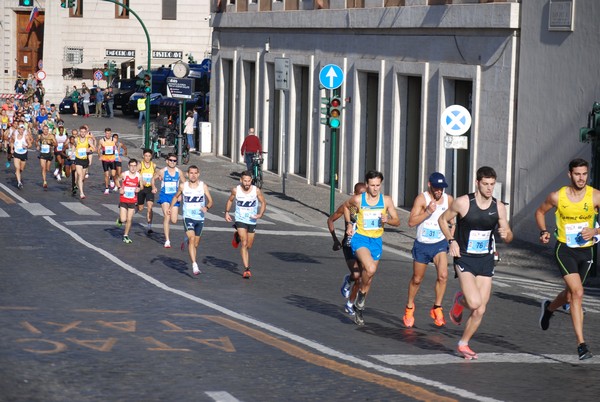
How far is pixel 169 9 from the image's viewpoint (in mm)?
83062

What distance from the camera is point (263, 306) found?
16.8m

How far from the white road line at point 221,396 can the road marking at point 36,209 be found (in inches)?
717

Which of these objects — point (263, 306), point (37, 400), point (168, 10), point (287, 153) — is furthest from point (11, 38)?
point (37, 400)

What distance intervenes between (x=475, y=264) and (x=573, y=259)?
48.0 inches

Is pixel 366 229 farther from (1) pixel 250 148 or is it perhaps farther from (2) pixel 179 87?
(2) pixel 179 87

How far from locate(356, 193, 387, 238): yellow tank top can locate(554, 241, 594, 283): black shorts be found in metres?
2.46

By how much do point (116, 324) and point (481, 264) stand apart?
14.3 feet

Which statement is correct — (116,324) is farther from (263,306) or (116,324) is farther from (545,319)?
(545,319)

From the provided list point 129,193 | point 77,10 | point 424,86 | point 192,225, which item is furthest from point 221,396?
point 77,10

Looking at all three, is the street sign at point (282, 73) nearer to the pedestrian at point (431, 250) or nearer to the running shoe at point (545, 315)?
the pedestrian at point (431, 250)

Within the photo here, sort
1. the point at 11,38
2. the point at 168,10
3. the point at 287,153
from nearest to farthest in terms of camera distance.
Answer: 1. the point at 287,153
2. the point at 168,10
3. the point at 11,38

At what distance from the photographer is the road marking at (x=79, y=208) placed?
29242 mm

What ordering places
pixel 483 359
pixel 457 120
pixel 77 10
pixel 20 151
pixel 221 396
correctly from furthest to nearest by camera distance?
1. pixel 77 10
2. pixel 20 151
3. pixel 457 120
4. pixel 483 359
5. pixel 221 396

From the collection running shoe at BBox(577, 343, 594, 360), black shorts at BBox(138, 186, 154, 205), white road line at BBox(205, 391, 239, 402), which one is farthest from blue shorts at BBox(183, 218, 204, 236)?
Result: white road line at BBox(205, 391, 239, 402)
